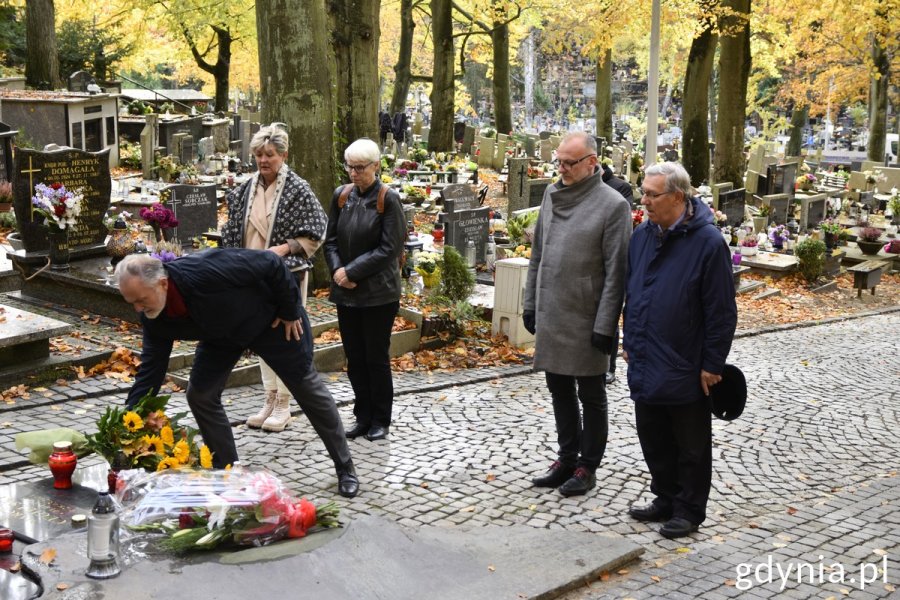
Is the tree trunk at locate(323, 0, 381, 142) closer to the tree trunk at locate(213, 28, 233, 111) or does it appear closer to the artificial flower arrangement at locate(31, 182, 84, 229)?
the artificial flower arrangement at locate(31, 182, 84, 229)

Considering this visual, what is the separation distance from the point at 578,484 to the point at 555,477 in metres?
0.20

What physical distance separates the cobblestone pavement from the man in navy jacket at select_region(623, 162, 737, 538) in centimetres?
49

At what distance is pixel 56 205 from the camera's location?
9922 mm

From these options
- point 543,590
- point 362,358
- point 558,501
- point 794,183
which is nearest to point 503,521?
point 558,501

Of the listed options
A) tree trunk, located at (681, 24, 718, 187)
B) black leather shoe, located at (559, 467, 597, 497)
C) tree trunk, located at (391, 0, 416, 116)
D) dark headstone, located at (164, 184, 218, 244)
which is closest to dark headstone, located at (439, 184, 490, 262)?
dark headstone, located at (164, 184, 218, 244)

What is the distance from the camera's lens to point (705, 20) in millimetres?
22891

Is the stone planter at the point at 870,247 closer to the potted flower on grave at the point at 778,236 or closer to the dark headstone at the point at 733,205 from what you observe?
the potted flower on grave at the point at 778,236

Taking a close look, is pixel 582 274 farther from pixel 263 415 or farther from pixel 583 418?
pixel 263 415

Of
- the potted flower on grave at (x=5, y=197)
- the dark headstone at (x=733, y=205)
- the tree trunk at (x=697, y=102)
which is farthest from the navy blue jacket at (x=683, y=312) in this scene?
the tree trunk at (x=697, y=102)

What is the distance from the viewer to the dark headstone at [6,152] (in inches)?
578

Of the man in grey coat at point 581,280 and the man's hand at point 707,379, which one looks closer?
the man's hand at point 707,379

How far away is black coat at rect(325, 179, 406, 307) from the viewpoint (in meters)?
6.83

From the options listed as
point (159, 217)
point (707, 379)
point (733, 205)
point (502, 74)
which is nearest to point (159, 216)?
point (159, 217)

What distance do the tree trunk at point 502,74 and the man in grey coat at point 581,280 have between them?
1126 inches
